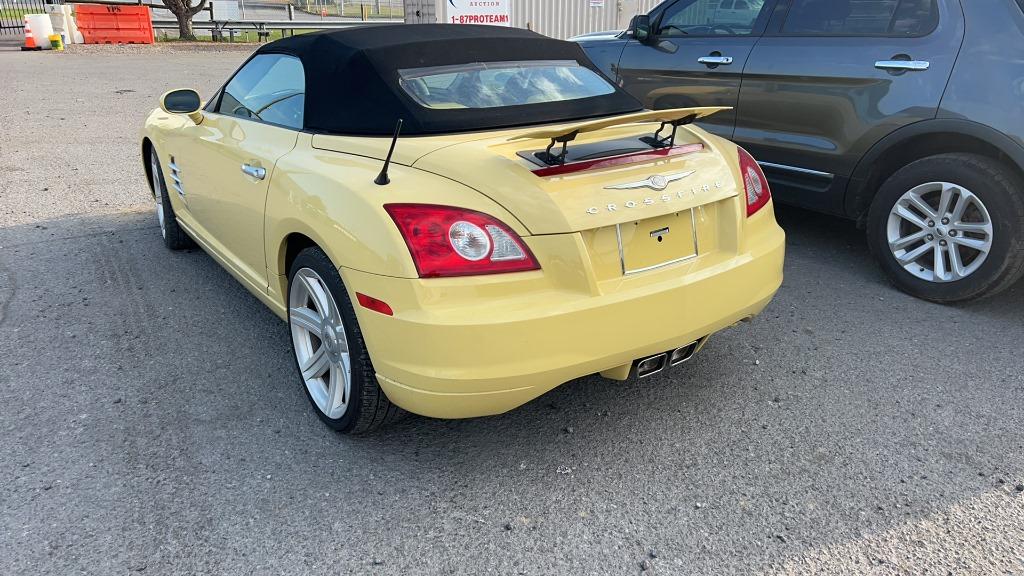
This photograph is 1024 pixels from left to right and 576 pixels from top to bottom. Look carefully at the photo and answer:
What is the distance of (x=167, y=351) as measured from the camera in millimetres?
3645

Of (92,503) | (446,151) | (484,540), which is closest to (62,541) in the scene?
(92,503)

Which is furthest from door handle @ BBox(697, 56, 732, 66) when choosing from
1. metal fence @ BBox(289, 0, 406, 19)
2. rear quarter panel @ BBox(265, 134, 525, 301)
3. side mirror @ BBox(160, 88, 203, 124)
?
metal fence @ BBox(289, 0, 406, 19)

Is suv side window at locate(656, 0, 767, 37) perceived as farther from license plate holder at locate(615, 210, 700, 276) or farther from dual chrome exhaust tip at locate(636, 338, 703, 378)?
dual chrome exhaust tip at locate(636, 338, 703, 378)

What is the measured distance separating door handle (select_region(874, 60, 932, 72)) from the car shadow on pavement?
52.5 inches

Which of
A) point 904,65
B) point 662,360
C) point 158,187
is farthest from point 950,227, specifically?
point 158,187

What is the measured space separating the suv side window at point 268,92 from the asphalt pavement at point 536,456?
1.12 meters

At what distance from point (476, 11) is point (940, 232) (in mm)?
8836

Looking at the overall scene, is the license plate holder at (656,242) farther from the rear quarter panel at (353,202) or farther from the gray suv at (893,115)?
the gray suv at (893,115)

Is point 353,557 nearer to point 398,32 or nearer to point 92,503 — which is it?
point 92,503

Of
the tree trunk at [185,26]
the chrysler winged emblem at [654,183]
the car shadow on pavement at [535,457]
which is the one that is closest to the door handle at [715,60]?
the car shadow on pavement at [535,457]

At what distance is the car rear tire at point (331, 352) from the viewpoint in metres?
2.62

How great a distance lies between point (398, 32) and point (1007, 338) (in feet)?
11.1

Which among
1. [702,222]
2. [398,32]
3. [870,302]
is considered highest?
[398,32]

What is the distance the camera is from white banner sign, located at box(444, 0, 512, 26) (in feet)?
37.1
